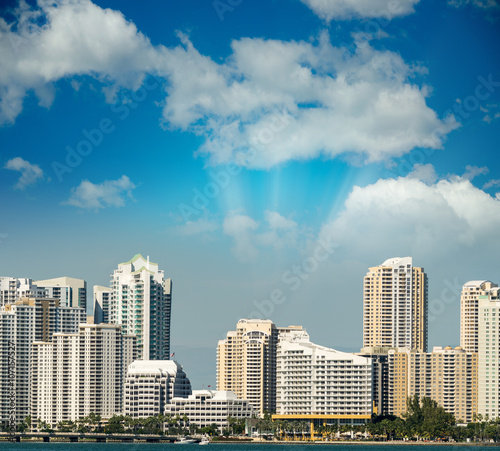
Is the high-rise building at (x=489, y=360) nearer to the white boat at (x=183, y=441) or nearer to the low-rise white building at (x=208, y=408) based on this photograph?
the low-rise white building at (x=208, y=408)

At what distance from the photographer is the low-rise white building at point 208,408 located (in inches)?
4439

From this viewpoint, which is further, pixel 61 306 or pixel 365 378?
pixel 61 306

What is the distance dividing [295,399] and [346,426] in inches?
243

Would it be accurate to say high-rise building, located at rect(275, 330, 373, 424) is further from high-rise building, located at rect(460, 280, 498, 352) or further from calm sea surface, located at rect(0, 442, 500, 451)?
high-rise building, located at rect(460, 280, 498, 352)

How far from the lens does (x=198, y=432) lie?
364 feet

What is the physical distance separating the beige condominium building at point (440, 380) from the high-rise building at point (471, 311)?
10395 mm

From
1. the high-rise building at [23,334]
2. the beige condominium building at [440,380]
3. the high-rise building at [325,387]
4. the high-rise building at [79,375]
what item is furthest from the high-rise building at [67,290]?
the beige condominium building at [440,380]

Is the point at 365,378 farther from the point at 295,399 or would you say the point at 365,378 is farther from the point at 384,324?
the point at 384,324

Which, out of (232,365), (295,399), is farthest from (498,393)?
(232,365)

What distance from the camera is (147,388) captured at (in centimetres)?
11212

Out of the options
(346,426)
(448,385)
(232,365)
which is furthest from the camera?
(232,365)

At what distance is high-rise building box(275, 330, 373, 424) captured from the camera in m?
107

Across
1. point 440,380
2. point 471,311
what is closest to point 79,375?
point 440,380

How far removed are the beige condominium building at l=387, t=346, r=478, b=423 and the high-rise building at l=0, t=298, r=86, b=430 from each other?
4015cm
